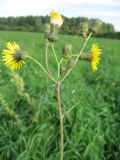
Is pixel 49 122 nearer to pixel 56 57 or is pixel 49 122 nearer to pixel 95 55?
pixel 95 55

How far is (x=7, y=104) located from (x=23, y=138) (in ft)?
1.32

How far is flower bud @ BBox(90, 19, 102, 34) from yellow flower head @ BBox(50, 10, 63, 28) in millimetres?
170

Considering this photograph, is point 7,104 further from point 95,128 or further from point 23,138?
point 95,128

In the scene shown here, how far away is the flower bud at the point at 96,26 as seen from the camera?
79.3 inches

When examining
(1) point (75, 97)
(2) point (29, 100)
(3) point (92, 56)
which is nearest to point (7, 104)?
(2) point (29, 100)

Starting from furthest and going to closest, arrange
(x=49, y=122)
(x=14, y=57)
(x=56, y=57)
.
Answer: (x=49, y=122) → (x=14, y=57) → (x=56, y=57)

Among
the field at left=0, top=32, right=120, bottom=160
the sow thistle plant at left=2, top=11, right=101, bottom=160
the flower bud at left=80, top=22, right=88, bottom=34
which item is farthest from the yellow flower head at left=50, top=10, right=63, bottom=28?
the field at left=0, top=32, right=120, bottom=160

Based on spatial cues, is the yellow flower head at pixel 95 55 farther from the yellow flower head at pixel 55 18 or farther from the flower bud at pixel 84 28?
the yellow flower head at pixel 55 18

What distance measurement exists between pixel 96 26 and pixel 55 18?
212mm

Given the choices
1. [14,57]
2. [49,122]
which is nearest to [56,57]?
[14,57]

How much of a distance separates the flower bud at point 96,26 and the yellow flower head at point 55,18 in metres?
0.17

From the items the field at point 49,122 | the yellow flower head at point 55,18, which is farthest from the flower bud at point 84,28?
the field at point 49,122

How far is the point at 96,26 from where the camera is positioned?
203 centimetres

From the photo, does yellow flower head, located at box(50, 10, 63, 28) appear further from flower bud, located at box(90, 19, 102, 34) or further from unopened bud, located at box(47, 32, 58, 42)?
flower bud, located at box(90, 19, 102, 34)
